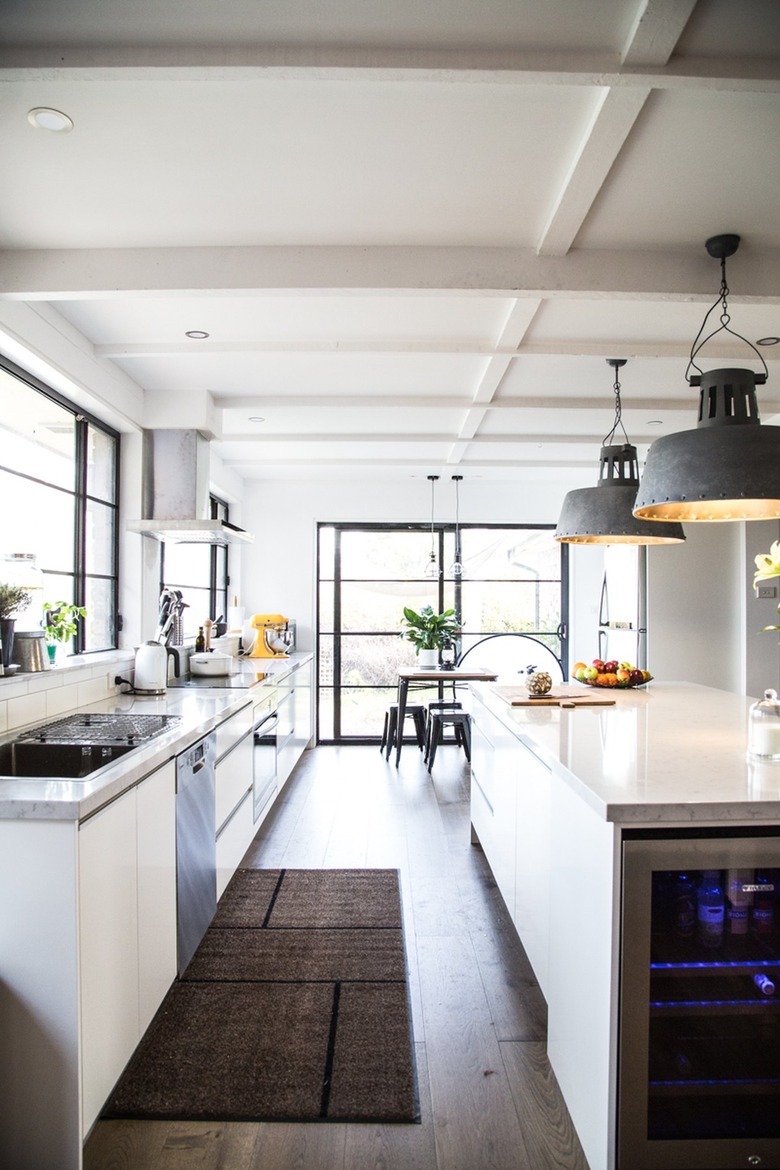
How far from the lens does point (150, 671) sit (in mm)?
3459

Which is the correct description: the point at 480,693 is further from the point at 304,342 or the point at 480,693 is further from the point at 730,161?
the point at 730,161

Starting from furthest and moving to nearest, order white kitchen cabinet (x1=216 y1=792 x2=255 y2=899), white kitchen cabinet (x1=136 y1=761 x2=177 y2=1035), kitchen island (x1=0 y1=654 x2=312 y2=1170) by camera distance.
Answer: white kitchen cabinet (x1=216 y1=792 x2=255 y2=899) < white kitchen cabinet (x1=136 y1=761 x2=177 y2=1035) < kitchen island (x1=0 y1=654 x2=312 y2=1170)

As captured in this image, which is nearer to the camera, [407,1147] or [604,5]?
[604,5]

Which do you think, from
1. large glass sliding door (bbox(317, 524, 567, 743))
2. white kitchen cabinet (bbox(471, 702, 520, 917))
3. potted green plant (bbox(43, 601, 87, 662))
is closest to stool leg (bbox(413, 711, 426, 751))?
large glass sliding door (bbox(317, 524, 567, 743))

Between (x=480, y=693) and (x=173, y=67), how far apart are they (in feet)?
9.30

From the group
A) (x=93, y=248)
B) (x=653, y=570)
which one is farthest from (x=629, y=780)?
(x=653, y=570)

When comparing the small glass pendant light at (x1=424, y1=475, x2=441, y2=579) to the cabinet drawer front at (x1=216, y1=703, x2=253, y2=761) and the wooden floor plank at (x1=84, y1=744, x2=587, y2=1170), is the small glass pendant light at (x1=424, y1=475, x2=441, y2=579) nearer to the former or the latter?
the wooden floor plank at (x1=84, y1=744, x2=587, y2=1170)

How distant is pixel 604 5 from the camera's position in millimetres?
1454

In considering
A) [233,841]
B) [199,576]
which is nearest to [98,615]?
[233,841]

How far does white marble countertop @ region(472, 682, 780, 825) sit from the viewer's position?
149 centimetres

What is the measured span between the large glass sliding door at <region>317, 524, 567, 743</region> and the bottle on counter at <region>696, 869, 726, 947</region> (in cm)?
557

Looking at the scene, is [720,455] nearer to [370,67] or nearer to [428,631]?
[370,67]

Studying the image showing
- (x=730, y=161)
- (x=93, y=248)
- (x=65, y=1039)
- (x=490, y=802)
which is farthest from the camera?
(x=490, y=802)

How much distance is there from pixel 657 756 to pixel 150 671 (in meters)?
2.42
